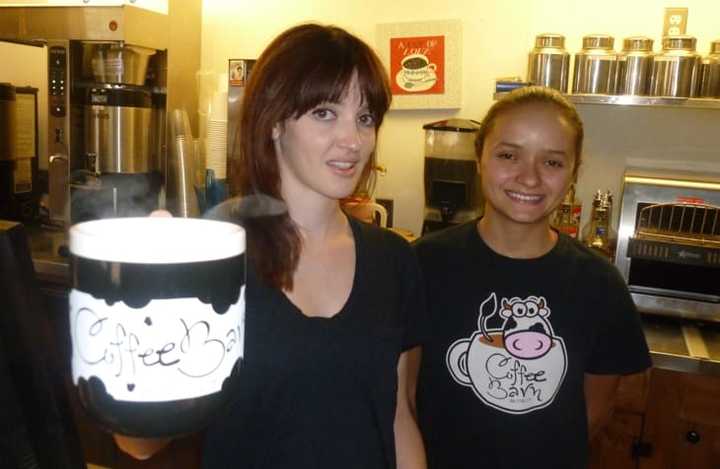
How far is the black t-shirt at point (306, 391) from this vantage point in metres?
0.84

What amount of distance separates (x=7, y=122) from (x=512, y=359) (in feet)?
6.28

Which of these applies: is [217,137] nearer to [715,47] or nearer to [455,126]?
[455,126]

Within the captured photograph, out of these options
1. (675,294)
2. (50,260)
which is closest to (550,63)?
(675,294)

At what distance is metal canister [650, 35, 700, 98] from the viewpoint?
1.71 m

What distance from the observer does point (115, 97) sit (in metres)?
2.06

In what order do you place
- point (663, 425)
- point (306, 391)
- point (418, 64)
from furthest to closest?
point (418, 64) < point (663, 425) < point (306, 391)

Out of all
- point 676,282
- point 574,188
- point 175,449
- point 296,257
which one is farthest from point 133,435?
point 574,188

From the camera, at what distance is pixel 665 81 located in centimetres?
173

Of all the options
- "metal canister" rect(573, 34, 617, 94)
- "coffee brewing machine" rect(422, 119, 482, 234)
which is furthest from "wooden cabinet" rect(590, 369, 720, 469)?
"metal canister" rect(573, 34, 617, 94)

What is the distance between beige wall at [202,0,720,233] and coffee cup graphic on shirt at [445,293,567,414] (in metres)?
1.02

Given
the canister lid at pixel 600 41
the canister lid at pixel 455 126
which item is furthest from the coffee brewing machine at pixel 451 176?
the canister lid at pixel 600 41

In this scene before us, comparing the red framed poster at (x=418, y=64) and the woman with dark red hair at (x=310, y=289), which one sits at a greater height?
the red framed poster at (x=418, y=64)

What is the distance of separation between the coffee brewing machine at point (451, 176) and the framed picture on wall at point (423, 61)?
0.23m

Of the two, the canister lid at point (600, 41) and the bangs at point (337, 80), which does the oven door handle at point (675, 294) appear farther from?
the bangs at point (337, 80)
